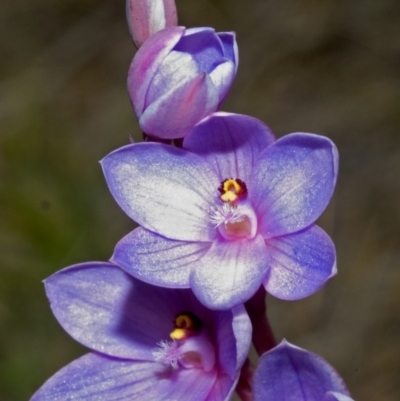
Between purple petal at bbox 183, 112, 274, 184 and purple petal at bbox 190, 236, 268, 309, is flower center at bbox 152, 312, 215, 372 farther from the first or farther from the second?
purple petal at bbox 183, 112, 274, 184

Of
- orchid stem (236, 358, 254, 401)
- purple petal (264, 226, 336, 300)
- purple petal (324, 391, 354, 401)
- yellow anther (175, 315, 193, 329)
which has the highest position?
purple petal (264, 226, 336, 300)

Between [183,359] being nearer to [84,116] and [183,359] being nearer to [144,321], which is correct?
[144,321]

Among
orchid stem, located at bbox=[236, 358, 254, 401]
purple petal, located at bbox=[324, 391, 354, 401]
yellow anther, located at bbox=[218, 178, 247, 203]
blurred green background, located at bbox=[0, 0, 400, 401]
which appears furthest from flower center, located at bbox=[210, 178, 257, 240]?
blurred green background, located at bbox=[0, 0, 400, 401]

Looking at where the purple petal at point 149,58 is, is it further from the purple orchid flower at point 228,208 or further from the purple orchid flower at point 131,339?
the purple orchid flower at point 131,339

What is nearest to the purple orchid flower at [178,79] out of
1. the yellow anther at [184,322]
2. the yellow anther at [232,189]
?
the yellow anther at [232,189]

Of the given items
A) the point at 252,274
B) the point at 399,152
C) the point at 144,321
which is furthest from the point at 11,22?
the point at 252,274

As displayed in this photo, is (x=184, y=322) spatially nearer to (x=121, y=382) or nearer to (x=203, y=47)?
(x=121, y=382)
